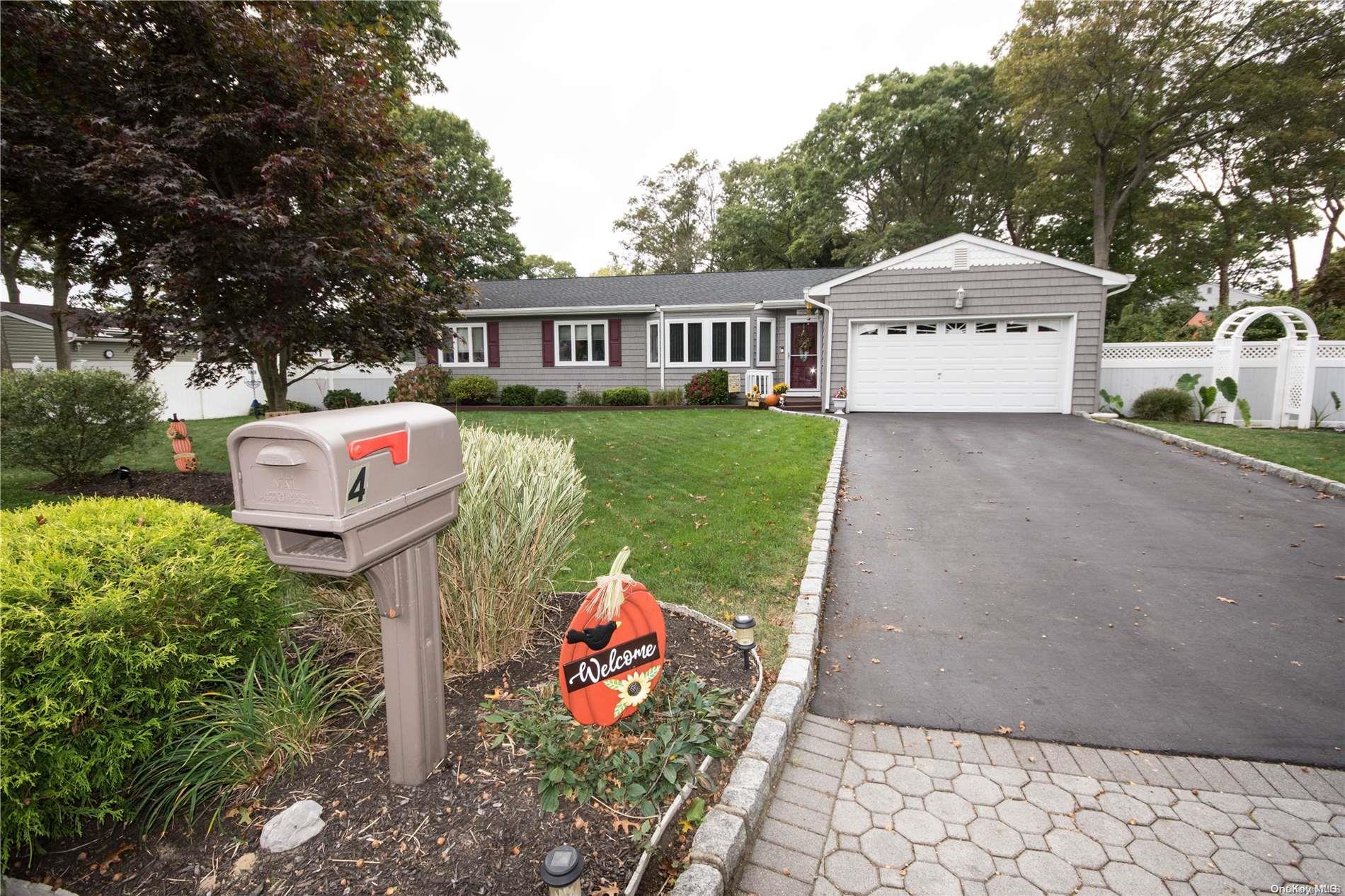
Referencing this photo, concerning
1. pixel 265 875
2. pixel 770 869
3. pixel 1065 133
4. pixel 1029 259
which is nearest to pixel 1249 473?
pixel 1029 259

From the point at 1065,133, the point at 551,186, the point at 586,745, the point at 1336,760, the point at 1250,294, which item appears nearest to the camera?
the point at 586,745

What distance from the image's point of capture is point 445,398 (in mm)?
17109

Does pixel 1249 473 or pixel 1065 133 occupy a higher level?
pixel 1065 133

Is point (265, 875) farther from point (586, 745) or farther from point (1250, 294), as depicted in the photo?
point (1250, 294)

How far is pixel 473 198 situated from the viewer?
26875 millimetres

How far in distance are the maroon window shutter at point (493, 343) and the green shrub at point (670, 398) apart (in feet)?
17.6

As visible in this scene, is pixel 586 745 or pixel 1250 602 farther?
pixel 1250 602

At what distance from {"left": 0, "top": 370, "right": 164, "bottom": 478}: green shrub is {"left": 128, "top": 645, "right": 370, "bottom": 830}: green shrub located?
21.8ft

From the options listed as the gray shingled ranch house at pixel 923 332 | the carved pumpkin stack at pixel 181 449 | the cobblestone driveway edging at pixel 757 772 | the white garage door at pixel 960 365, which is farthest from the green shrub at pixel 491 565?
the white garage door at pixel 960 365

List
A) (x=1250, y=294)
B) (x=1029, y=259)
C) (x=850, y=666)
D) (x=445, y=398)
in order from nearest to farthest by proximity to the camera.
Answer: (x=850, y=666)
(x=1029, y=259)
(x=445, y=398)
(x=1250, y=294)

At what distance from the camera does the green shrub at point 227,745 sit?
208 cm

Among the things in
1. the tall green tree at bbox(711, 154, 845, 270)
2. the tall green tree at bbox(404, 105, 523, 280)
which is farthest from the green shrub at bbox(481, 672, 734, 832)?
the tall green tree at bbox(711, 154, 845, 270)

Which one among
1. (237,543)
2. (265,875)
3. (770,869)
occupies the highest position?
(237,543)

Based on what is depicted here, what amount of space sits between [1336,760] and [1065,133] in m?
24.2
